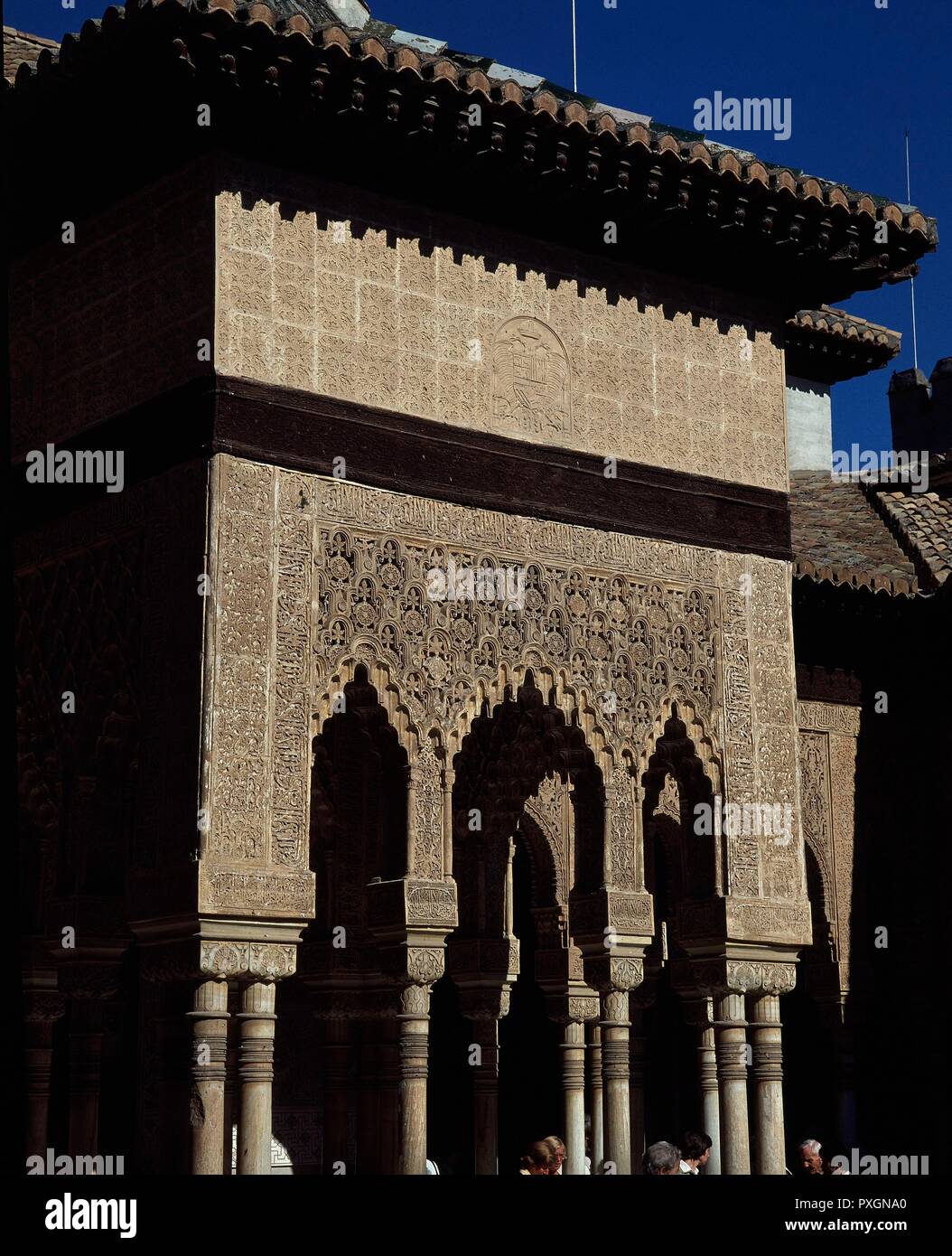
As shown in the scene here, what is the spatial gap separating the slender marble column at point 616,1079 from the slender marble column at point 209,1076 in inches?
98.4

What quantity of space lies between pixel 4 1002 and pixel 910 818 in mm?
9647

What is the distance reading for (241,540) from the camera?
887 cm

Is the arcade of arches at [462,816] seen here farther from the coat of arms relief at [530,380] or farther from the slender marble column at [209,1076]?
the coat of arms relief at [530,380]

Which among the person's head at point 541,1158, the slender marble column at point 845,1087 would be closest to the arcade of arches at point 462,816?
the slender marble column at point 845,1087

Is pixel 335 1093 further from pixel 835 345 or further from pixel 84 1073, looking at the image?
pixel 835 345

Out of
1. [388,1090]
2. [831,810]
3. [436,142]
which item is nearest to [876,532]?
[831,810]

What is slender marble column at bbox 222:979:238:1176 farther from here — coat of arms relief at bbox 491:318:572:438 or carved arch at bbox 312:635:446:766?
coat of arms relief at bbox 491:318:572:438

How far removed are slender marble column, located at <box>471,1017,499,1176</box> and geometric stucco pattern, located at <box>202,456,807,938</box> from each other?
6.21 ft

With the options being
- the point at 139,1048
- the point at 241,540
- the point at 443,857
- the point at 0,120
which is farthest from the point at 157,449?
the point at 139,1048

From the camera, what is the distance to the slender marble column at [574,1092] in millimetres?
11898

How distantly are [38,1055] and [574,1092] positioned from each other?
11.1 ft

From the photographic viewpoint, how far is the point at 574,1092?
11938 mm

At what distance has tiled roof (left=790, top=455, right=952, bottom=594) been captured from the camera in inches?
519
